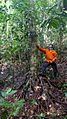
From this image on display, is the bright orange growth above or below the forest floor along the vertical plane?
above

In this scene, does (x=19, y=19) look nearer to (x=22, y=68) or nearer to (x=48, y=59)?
(x=48, y=59)

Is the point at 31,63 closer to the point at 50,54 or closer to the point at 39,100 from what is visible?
the point at 39,100

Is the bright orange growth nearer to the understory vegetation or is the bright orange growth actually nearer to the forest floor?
the understory vegetation

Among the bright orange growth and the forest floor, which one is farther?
the bright orange growth

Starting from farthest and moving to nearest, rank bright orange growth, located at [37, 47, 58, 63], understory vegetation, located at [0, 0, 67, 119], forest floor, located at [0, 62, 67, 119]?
bright orange growth, located at [37, 47, 58, 63]
understory vegetation, located at [0, 0, 67, 119]
forest floor, located at [0, 62, 67, 119]

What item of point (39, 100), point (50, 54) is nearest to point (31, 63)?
point (39, 100)

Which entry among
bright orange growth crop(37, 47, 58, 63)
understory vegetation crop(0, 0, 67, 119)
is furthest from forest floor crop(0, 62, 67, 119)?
bright orange growth crop(37, 47, 58, 63)

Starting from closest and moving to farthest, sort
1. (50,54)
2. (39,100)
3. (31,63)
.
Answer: (39,100)
(31,63)
(50,54)

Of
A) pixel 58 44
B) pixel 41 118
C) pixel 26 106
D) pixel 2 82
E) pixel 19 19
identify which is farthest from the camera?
pixel 58 44

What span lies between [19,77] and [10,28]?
256cm

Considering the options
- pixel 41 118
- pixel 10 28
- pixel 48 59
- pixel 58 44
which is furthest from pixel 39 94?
pixel 58 44

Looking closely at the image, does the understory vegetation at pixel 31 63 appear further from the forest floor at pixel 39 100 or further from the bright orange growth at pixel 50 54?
the bright orange growth at pixel 50 54

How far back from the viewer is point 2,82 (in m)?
7.11

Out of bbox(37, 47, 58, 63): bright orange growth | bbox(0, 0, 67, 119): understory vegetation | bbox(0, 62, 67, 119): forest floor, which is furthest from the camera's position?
bbox(37, 47, 58, 63): bright orange growth
